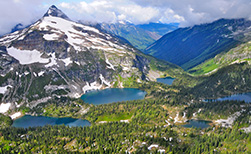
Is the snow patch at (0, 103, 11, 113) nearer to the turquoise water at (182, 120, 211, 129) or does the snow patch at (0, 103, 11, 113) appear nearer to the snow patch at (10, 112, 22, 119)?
the snow patch at (10, 112, 22, 119)

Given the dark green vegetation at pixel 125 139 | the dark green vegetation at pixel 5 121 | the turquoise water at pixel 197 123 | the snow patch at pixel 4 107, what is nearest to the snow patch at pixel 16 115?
the dark green vegetation at pixel 5 121

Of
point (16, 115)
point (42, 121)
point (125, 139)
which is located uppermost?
point (125, 139)

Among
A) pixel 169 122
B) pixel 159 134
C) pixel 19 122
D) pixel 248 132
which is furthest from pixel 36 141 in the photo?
pixel 248 132

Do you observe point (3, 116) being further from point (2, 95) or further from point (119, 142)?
point (119, 142)

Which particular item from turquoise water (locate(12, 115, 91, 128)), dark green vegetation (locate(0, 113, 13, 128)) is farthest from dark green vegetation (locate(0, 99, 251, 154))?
dark green vegetation (locate(0, 113, 13, 128))

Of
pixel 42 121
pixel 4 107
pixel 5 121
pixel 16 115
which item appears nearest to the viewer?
pixel 5 121

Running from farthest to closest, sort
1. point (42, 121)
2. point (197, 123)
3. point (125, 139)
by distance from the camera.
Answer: point (42, 121), point (197, 123), point (125, 139)

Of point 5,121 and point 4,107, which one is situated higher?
point 4,107

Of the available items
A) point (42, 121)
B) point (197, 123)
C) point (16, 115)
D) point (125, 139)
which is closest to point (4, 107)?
point (16, 115)

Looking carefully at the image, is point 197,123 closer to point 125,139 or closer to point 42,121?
point 125,139
